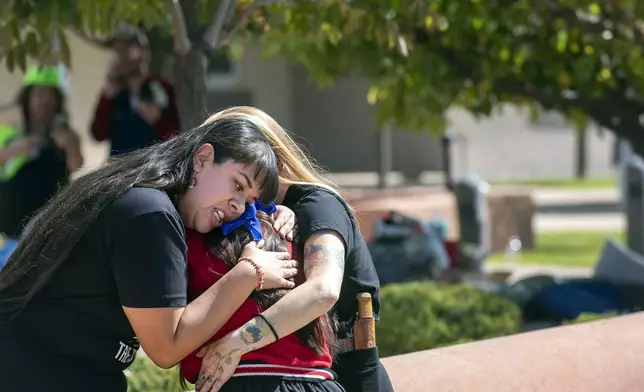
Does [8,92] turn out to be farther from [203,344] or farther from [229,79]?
[203,344]

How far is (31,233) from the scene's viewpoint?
2861mm

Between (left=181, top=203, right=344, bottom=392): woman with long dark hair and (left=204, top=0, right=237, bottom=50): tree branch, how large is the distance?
2104mm

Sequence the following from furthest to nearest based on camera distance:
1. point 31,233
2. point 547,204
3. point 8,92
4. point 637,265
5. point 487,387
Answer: point 547,204 < point 8,92 < point 637,265 < point 487,387 < point 31,233

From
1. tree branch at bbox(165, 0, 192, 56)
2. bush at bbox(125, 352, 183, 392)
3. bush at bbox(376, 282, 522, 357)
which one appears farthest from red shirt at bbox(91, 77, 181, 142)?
bush at bbox(125, 352, 183, 392)

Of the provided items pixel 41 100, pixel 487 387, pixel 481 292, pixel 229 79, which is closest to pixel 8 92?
pixel 229 79

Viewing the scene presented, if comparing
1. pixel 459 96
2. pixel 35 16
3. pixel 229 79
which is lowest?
pixel 229 79

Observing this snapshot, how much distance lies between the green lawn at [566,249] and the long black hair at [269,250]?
975 cm

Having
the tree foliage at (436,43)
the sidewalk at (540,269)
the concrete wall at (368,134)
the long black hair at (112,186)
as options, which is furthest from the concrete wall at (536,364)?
the concrete wall at (368,134)

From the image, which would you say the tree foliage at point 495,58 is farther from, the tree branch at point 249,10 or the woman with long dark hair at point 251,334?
the woman with long dark hair at point 251,334

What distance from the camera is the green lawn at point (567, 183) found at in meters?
25.8

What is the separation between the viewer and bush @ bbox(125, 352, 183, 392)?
431 centimetres

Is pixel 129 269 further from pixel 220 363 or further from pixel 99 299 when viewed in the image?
pixel 220 363

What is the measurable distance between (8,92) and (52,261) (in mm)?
13255

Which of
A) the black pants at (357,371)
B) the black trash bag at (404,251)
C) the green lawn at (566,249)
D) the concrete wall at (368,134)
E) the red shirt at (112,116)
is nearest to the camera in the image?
the black pants at (357,371)
